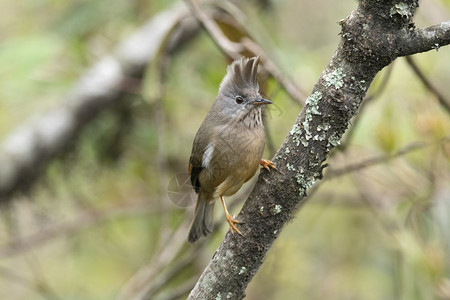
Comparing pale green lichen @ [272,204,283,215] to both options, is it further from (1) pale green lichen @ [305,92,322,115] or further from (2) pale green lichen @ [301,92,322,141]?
(1) pale green lichen @ [305,92,322,115]

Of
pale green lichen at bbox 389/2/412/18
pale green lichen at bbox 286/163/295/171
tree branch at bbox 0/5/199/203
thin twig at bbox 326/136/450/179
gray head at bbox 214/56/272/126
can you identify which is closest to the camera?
pale green lichen at bbox 389/2/412/18

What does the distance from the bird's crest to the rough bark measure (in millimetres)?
879

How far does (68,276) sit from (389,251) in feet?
10.8

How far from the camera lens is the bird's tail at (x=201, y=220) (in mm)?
3135

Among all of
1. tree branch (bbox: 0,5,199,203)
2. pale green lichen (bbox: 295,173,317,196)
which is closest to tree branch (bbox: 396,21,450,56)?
pale green lichen (bbox: 295,173,317,196)

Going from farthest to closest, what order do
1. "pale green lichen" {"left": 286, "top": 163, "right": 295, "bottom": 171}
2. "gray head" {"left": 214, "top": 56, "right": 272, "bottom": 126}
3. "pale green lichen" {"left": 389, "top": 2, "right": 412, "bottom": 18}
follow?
"gray head" {"left": 214, "top": 56, "right": 272, "bottom": 126}
"pale green lichen" {"left": 286, "top": 163, "right": 295, "bottom": 171}
"pale green lichen" {"left": 389, "top": 2, "right": 412, "bottom": 18}

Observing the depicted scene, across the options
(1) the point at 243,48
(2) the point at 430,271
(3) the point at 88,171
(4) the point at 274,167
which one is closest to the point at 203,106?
(1) the point at 243,48

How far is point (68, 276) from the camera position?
18.7ft

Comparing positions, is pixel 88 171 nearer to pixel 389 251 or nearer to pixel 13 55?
pixel 13 55

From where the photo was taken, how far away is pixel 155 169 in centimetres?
500

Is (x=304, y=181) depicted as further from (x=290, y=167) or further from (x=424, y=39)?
(x=424, y=39)

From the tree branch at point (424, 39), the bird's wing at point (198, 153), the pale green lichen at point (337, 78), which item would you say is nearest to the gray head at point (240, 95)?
the bird's wing at point (198, 153)

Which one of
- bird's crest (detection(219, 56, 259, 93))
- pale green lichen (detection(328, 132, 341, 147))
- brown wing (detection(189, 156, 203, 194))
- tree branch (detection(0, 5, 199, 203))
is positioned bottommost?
pale green lichen (detection(328, 132, 341, 147))

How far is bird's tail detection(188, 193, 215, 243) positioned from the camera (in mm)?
3135
